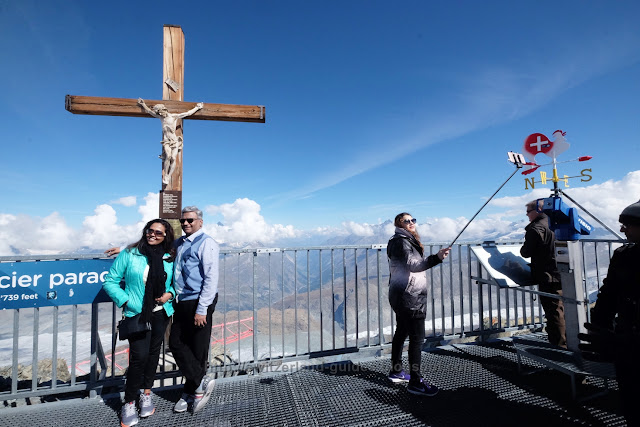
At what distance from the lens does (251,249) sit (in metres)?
4.45

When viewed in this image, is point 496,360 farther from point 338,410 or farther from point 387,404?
point 338,410

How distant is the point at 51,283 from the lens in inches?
151

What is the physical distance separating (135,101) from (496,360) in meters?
6.32

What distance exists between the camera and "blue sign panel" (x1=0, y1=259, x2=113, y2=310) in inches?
146

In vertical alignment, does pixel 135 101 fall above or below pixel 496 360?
above

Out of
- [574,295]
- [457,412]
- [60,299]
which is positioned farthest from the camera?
[60,299]

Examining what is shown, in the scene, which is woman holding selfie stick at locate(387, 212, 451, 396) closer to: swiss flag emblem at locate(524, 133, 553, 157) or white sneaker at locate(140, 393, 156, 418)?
swiss flag emblem at locate(524, 133, 553, 157)

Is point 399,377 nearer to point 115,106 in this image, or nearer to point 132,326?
point 132,326

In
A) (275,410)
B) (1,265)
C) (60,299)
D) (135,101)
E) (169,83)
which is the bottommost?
(275,410)

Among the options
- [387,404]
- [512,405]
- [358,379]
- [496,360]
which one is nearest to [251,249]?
[358,379]

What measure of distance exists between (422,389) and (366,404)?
26.8 inches

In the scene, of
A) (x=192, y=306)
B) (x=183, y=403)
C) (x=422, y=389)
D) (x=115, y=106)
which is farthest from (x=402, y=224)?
(x=115, y=106)

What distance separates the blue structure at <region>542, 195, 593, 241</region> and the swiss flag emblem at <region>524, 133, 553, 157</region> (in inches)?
33.8

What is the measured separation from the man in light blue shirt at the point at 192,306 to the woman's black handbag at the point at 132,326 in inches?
12.7
